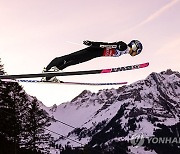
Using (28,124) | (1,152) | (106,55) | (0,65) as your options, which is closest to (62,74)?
(106,55)

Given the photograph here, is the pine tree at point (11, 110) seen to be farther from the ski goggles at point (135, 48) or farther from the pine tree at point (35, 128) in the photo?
the ski goggles at point (135, 48)

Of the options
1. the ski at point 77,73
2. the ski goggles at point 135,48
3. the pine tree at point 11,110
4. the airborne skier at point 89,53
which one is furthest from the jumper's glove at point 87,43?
A: the pine tree at point 11,110

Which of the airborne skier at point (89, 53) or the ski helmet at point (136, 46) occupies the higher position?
the ski helmet at point (136, 46)

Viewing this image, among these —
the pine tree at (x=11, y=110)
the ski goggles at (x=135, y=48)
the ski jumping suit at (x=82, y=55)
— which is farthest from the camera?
the pine tree at (x=11, y=110)

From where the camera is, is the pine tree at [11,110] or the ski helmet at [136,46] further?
the pine tree at [11,110]

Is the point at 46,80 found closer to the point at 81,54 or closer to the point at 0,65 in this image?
the point at 81,54

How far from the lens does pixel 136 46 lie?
12469 millimetres

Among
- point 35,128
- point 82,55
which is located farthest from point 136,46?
point 35,128

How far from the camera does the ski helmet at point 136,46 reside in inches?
490

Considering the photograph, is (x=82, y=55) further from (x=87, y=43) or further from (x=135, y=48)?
(x=135, y=48)

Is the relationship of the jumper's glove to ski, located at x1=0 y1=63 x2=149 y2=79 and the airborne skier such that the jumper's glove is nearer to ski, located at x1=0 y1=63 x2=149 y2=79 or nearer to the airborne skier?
the airborne skier

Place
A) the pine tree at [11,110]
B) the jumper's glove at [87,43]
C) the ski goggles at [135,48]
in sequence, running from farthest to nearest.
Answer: the pine tree at [11,110] < the ski goggles at [135,48] < the jumper's glove at [87,43]

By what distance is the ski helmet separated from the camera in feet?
40.8

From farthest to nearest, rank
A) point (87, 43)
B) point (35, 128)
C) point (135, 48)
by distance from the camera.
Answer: point (35, 128) < point (135, 48) < point (87, 43)
